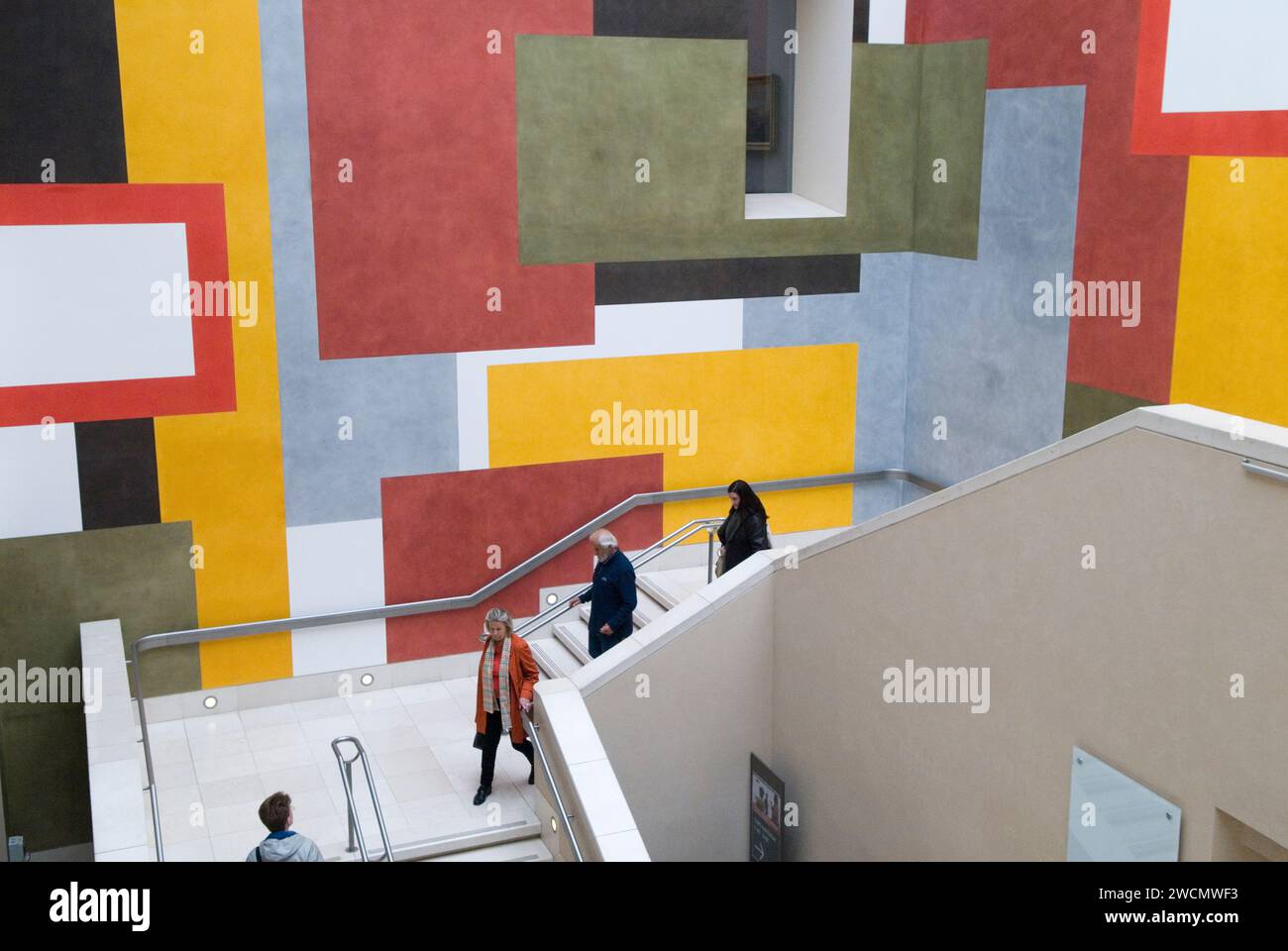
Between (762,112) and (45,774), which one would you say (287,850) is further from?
(762,112)

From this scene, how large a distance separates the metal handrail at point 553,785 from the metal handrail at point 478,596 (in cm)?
208

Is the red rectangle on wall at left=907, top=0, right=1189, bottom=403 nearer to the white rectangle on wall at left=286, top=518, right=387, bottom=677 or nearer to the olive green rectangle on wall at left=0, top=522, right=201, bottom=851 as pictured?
the white rectangle on wall at left=286, top=518, right=387, bottom=677

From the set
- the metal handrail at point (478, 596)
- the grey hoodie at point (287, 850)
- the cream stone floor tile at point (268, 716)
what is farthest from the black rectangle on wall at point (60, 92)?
the grey hoodie at point (287, 850)

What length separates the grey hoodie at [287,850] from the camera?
577 cm

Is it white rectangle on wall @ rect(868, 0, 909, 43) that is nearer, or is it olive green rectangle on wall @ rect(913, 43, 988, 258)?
olive green rectangle on wall @ rect(913, 43, 988, 258)

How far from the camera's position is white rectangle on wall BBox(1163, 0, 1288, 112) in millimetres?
7480

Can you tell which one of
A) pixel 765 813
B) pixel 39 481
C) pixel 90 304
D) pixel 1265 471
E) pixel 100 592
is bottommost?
pixel 765 813

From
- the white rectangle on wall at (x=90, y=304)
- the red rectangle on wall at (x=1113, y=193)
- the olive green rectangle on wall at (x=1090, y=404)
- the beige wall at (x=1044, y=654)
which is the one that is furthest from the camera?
the olive green rectangle on wall at (x=1090, y=404)

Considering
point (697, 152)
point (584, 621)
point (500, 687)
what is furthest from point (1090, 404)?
point (500, 687)

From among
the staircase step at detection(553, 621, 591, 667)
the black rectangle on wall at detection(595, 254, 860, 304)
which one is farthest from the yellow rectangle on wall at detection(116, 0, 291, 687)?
the black rectangle on wall at detection(595, 254, 860, 304)

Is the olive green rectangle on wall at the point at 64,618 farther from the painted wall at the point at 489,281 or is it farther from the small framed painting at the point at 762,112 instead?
the small framed painting at the point at 762,112

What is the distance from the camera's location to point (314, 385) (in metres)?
9.52

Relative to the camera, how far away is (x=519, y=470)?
10328 millimetres

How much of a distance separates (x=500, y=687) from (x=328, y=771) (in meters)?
A: 1.54
